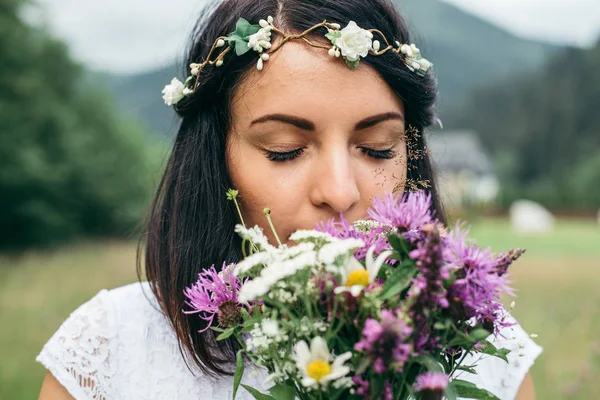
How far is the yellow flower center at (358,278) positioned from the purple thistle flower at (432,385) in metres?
0.18

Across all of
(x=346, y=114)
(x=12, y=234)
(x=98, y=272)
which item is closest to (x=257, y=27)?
(x=346, y=114)

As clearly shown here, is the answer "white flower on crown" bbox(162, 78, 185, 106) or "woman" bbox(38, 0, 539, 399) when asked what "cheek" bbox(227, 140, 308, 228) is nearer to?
"woman" bbox(38, 0, 539, 399)

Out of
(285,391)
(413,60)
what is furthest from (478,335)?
(413,60)

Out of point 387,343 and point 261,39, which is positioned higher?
point 261,39

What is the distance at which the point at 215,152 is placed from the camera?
2035 millimetres

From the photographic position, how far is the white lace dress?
1.97 meters

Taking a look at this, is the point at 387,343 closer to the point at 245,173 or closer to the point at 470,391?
the point at 470,391

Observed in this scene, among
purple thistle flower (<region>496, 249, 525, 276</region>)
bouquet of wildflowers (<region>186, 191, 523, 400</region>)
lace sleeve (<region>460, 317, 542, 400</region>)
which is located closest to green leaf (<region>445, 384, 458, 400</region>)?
bouquet of wildflowers (<region>186, 191, 523, 400</region>)

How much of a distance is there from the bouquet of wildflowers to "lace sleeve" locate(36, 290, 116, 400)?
891mm

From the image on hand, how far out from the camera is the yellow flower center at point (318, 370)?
112 centimetres

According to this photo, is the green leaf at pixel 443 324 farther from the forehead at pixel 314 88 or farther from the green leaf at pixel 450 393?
the forehead at pixel 314 88

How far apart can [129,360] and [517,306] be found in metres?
8.15

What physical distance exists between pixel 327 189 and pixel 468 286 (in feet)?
2.01

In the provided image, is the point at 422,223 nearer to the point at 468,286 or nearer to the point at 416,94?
the point at 468,286
